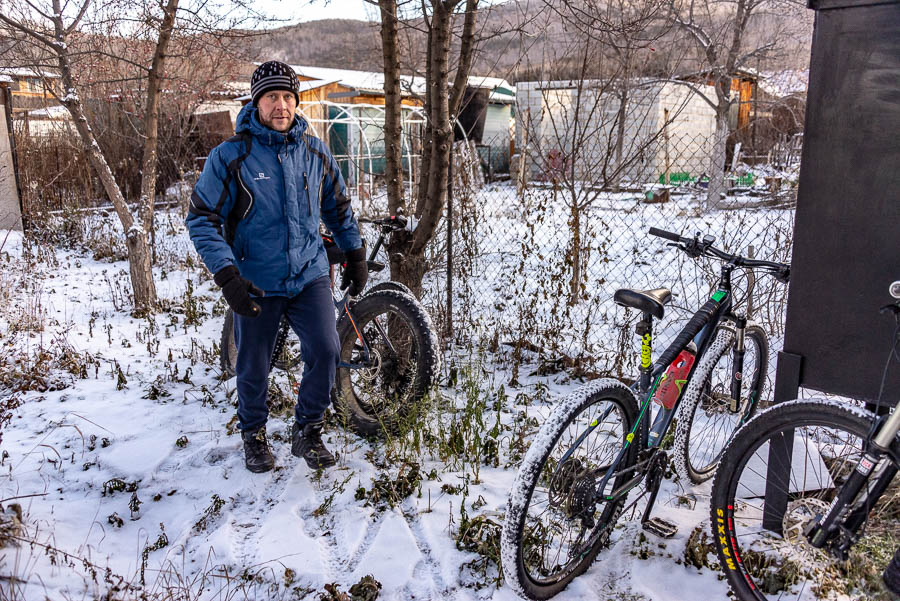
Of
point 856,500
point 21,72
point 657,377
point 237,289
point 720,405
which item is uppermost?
point 21,72

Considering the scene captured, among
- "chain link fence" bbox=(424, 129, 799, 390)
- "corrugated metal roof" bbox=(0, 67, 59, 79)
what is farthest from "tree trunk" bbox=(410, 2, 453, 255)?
"corrugated metal roof" bbox=(0, 67, 59, 79)

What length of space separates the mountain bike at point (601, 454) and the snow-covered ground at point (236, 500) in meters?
0.18

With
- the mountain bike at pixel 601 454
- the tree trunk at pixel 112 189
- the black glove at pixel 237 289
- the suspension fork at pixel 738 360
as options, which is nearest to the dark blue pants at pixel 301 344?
the black glove at pixel 237 289

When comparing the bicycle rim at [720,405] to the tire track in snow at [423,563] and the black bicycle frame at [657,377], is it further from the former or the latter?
the tire track in snow at [423,563]

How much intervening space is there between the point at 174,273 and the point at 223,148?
6030 mm

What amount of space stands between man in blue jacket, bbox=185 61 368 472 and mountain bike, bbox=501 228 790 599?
55.3 inches

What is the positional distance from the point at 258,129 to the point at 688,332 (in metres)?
2.25

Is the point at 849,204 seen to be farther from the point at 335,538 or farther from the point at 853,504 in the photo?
the point at 335,538

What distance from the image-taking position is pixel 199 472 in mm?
3490

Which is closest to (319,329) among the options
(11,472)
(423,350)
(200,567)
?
(423,350)

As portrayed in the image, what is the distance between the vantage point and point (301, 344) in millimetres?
3436

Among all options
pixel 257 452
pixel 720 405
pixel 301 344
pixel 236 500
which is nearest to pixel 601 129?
pixel 720 405

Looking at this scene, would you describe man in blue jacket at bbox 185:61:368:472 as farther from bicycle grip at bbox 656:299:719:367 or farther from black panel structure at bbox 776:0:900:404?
black panel structure at bbox 776:0:900:404

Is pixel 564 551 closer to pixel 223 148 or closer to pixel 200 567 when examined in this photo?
pixel 200 567
